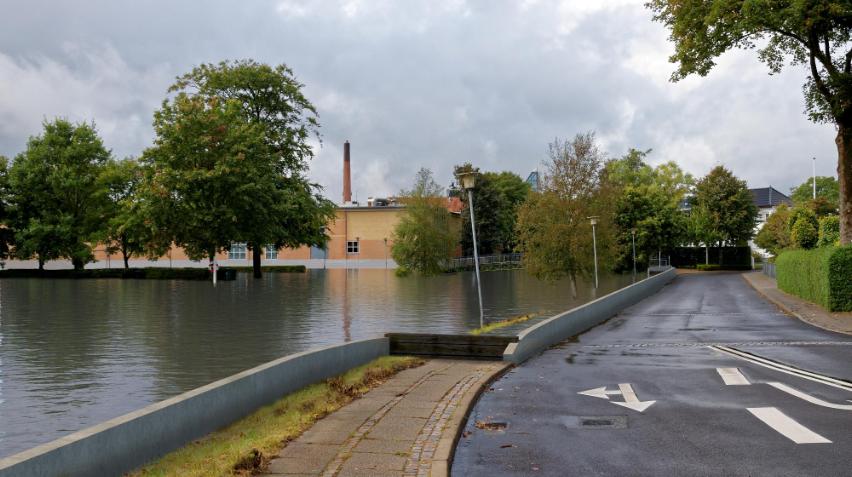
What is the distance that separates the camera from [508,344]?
16.1 m

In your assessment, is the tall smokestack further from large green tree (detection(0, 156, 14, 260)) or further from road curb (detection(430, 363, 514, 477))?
road curb (detection(430, 363, 514, 477))

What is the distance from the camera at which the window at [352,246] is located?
9244 cm

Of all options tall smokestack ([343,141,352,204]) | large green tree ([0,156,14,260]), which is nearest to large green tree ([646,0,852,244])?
large green tree ([0,156,14,260])

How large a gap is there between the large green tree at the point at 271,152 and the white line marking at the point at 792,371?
4032cm

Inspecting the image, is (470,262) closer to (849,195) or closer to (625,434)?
(849,195)

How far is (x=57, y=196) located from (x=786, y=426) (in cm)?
6933

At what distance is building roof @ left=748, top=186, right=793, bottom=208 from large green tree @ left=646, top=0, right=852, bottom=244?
11167 centimetres

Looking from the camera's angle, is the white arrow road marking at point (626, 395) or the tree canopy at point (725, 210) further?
the tree canopy at point (725, 210)

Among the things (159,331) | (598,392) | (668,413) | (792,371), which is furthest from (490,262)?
(668,413)

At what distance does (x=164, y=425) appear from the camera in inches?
322

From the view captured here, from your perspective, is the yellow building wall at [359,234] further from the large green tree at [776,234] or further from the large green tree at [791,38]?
the large green tree at [791,38]

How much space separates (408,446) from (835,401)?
6.78m

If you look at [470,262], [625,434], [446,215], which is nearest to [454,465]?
[625,434]

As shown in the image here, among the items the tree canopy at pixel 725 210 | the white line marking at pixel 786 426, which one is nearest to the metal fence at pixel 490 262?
the tree canopy at pixel 725 210
